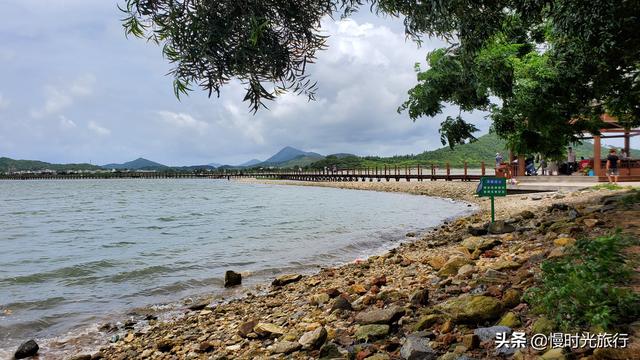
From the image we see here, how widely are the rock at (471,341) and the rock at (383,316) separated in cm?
101

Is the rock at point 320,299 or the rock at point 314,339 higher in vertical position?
the rock at point 314,339

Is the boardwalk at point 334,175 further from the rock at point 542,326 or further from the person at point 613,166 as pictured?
the rock at point 542,326

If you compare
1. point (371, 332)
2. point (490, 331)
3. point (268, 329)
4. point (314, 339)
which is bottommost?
point (268, 329)

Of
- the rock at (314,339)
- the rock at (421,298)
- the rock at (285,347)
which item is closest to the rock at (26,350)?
the rock at (285,347)

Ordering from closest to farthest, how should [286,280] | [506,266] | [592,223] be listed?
[506,266] < [592,223] < [286,280]

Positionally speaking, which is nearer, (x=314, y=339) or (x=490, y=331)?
(x=490, y=331)

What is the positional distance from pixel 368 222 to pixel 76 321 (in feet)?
46.9

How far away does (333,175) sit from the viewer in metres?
73.1

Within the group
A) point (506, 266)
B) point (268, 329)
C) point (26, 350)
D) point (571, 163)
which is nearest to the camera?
point (268, 329)

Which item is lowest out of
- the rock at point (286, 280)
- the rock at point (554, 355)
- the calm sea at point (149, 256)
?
the calm sea at point (149, 256)

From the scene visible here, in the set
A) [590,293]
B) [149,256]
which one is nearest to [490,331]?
[590,293]

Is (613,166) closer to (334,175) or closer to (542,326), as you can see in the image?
(542,326)

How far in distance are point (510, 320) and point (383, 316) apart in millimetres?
1326

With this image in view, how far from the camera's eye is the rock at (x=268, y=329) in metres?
5.51
